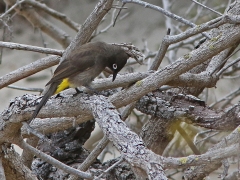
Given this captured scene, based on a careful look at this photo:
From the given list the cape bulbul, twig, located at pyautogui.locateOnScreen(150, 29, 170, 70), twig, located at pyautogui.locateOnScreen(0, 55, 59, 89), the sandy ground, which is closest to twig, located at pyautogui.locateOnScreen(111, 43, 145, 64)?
the cape bulbul

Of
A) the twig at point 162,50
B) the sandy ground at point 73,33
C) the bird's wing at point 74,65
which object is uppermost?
the sandy ground at point 73,33

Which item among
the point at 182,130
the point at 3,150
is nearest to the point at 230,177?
the point at 182,130

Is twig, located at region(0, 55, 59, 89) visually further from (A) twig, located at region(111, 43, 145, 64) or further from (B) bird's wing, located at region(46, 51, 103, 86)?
(A) twig, located at region(111, 43, 145, 64)

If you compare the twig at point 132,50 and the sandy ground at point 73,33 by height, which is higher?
the sandy ground at point 73,33

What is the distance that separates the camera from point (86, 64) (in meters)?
3.99

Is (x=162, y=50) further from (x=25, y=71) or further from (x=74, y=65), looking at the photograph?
(x=25, y=71)

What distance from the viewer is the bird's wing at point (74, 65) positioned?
150 inches

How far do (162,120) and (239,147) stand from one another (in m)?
1.61

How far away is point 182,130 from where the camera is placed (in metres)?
4.22

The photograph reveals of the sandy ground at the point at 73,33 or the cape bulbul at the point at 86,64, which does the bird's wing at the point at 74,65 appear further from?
the sandy ground at the point at 73,33

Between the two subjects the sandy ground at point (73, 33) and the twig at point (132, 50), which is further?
the sandy ground at point (73, 33)

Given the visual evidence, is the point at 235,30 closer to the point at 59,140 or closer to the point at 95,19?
the point at 95,19

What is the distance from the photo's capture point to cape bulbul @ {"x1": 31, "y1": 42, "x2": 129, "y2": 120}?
3.84 meters

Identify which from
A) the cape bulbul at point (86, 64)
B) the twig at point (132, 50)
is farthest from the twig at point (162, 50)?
the cape bulbul at point (86, 64)
